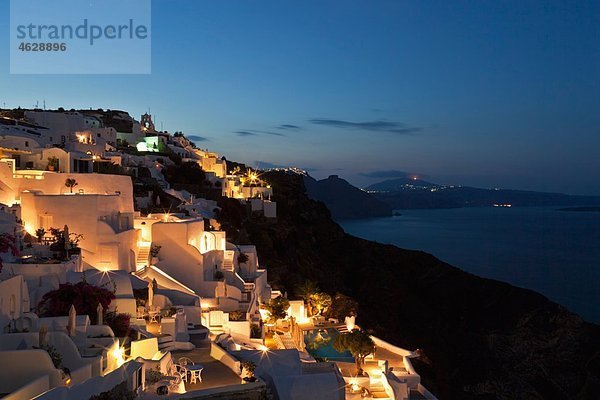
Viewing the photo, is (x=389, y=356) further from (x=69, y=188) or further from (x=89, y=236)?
(x=69, y=188)

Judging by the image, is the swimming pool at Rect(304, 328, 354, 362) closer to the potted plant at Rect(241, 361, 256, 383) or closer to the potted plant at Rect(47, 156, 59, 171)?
the potted plant at Rect(241, 361, 256, 383)

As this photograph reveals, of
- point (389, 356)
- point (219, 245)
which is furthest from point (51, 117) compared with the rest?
point (389, 356)

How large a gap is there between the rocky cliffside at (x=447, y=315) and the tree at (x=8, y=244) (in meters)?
16.7

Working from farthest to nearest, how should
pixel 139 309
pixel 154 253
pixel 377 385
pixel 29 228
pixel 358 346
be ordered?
1. pixel 154 253
2. pixel 29 228
3. pixel 358 346
4. pixel 377 385
5. pixel 139 309

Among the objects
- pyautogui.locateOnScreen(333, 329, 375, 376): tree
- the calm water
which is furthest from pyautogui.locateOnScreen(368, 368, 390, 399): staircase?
the calm water

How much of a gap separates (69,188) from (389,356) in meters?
13.6

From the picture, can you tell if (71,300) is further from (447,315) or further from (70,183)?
(447,315)

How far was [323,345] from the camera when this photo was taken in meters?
19.6

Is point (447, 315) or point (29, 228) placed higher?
point (29, 228)

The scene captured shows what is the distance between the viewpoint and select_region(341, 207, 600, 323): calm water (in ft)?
205

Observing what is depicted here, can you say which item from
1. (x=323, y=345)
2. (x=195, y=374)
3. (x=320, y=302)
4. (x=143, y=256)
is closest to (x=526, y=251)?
(x=320, y=302)

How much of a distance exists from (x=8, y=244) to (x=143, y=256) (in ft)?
21.0

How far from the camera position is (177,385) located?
10.8 metres

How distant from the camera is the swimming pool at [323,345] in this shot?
18188 mm
